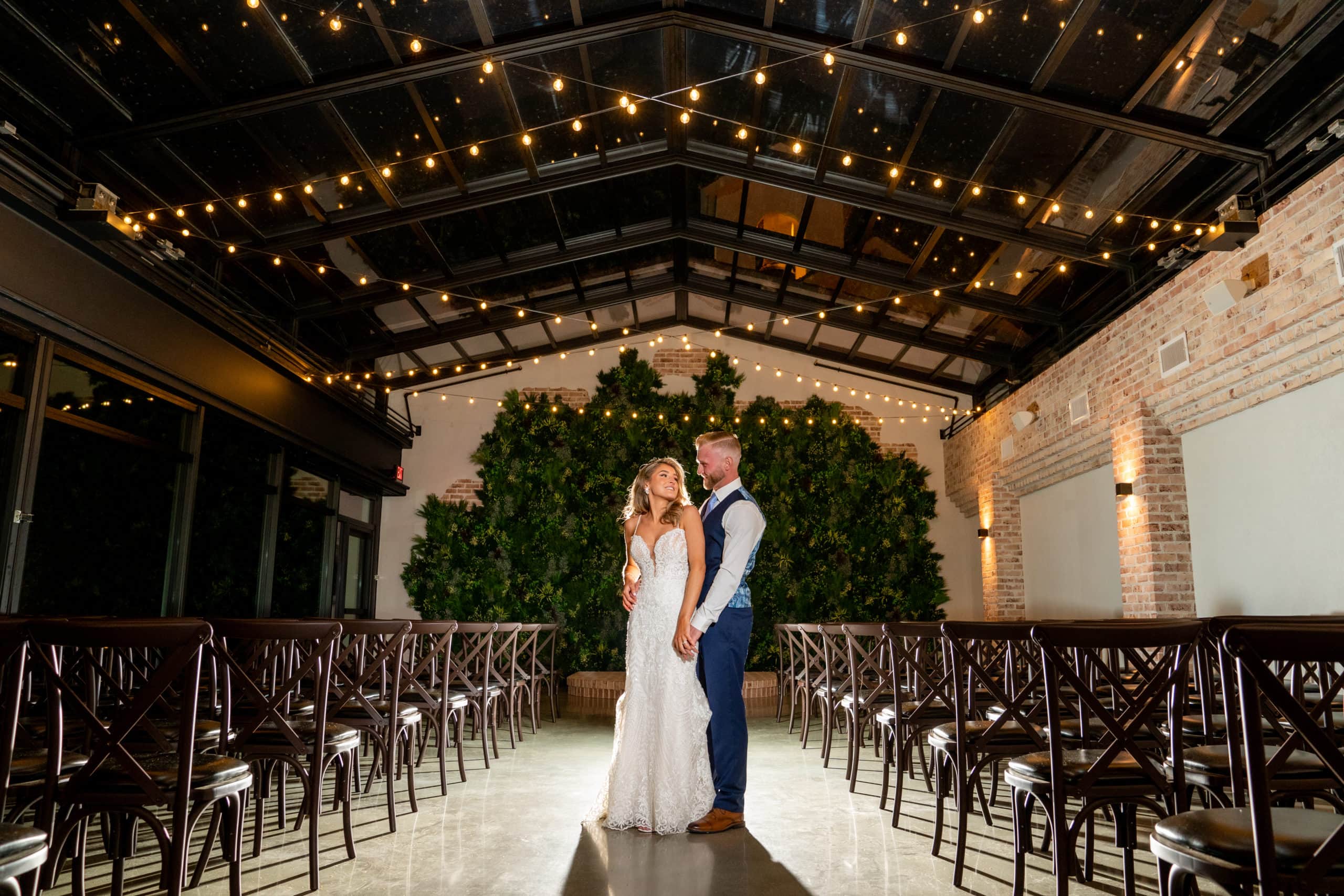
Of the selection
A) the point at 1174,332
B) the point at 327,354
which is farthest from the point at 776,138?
the point at 327,354

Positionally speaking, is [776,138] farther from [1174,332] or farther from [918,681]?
[918,681]

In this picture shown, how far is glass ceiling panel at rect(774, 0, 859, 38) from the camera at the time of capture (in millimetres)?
4750

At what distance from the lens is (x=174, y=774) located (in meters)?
2.27

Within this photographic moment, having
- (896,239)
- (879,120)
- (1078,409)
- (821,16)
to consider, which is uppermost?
(821,16)

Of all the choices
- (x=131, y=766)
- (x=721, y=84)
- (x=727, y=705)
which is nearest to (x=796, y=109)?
(x=721, y=84)

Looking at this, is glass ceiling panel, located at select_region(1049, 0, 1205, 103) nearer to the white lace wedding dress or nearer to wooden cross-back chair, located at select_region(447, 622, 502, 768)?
the white lace wedding dress

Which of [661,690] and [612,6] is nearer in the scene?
[661,690]

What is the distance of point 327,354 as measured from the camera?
8664 millimetres

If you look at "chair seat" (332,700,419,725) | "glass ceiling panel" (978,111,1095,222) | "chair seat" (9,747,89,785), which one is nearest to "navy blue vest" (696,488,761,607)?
"chair seat" (332,700,419,725)

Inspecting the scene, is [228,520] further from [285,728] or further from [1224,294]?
[1224,294]

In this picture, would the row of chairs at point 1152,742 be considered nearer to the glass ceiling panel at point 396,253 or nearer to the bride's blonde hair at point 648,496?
the bride's blonde hair at point 648,496

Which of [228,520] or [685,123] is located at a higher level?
[685,123]

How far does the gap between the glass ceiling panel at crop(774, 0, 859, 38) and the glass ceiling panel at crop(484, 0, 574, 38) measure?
1.29m

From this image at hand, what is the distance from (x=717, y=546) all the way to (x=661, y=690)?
0.62 meters
